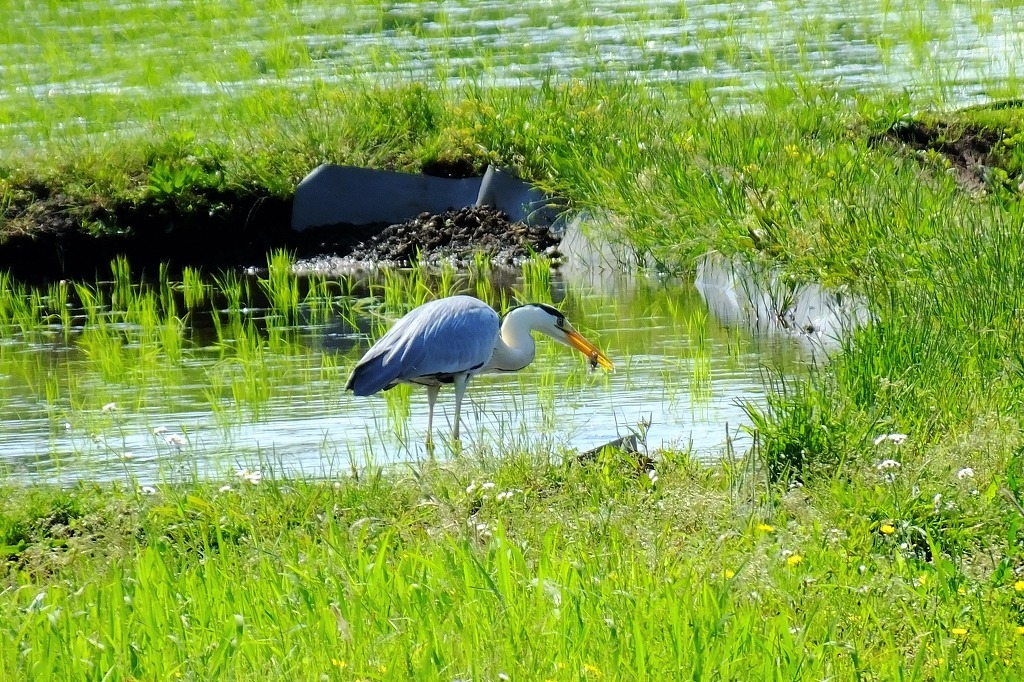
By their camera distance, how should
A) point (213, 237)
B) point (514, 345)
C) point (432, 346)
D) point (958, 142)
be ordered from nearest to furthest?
point (432, 346), point (514, 345), point (958, 142), point (213, 237)

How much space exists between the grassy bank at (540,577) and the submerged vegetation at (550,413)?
14mm

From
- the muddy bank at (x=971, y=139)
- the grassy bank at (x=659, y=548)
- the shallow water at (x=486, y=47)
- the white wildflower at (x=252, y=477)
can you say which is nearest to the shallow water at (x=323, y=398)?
the white wildflower at (x=252, y=477)

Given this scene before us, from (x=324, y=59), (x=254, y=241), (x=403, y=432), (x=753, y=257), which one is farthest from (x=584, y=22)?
(x=403, y=432)

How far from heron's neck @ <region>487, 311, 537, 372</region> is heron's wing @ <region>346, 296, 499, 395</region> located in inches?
9.2

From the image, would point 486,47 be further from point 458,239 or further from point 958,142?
point 958,142

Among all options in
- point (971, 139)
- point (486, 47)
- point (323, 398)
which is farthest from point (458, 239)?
point (486, 47)

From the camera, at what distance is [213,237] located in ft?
39.7

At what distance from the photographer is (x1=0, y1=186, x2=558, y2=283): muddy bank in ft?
38.8

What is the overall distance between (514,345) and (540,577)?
356 centimetres

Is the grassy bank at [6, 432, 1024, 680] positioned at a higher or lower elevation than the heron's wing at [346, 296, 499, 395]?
lower

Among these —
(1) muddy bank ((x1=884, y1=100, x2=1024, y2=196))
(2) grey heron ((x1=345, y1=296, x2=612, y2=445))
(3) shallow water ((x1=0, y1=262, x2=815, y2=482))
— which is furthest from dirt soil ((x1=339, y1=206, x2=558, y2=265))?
(2) grey heron ((x1=345, y1=296, x2=612, y2=445))

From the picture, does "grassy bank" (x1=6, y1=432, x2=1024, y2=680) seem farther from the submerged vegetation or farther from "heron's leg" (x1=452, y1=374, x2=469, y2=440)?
"heron's leg" (x1=452, y1=374, x2=469, y2=440)

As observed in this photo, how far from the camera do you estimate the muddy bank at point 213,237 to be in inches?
465

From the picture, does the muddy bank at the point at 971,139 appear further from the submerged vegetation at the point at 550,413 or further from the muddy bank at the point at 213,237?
the muddy bank at the point at 213,237
